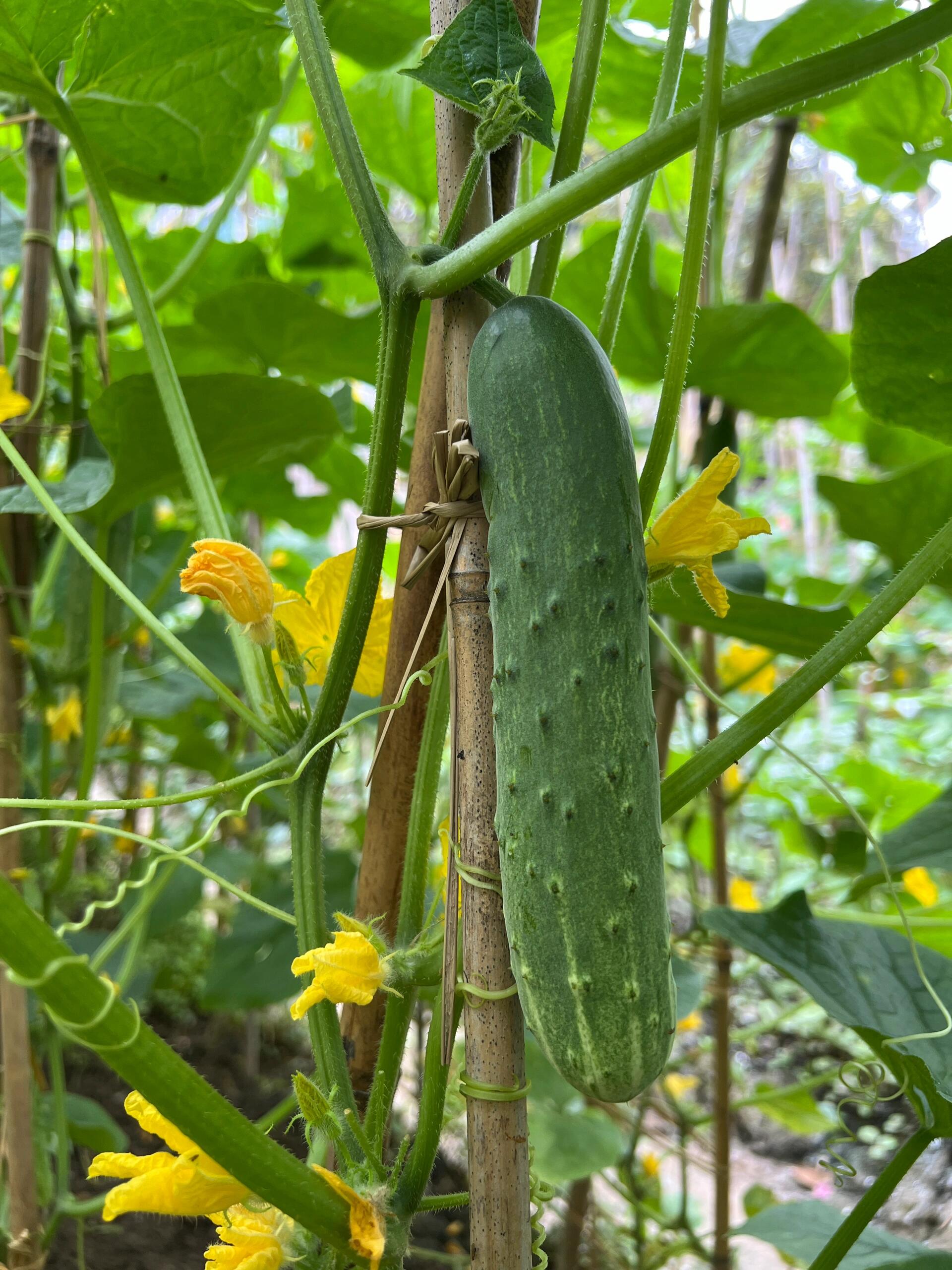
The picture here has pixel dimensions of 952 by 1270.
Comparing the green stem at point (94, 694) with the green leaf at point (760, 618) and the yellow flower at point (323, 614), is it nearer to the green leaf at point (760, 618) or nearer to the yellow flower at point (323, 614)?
the yellow flower at point (323, 614)

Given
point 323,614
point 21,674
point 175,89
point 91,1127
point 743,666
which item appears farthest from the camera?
point 743,666

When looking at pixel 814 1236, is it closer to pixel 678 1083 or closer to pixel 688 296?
pixel 688 296

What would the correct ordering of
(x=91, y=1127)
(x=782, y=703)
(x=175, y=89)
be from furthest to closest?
(x=91, y=1127), (x=175, y=89), (x=782, y=703)

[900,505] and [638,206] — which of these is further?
[900,505]

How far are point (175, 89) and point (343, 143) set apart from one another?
385 mm

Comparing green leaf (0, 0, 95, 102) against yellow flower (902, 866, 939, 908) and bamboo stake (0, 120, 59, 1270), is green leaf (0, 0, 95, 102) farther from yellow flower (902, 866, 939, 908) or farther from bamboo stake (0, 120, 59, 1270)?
yellow flower (902, 866, 939, 908)

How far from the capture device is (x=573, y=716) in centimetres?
42

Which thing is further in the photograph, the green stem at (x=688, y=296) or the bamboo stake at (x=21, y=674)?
the bamboo stake at (x=21, y=674)

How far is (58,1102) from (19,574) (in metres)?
0.57

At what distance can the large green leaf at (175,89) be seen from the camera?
2.34ft

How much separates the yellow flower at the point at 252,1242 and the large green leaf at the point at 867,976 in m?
0.35

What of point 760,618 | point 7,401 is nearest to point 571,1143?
point 760,618

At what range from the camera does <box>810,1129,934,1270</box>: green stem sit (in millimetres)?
580

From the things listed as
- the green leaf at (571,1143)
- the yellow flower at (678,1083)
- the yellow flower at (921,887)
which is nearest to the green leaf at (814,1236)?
the green leaf at (571,1143)
